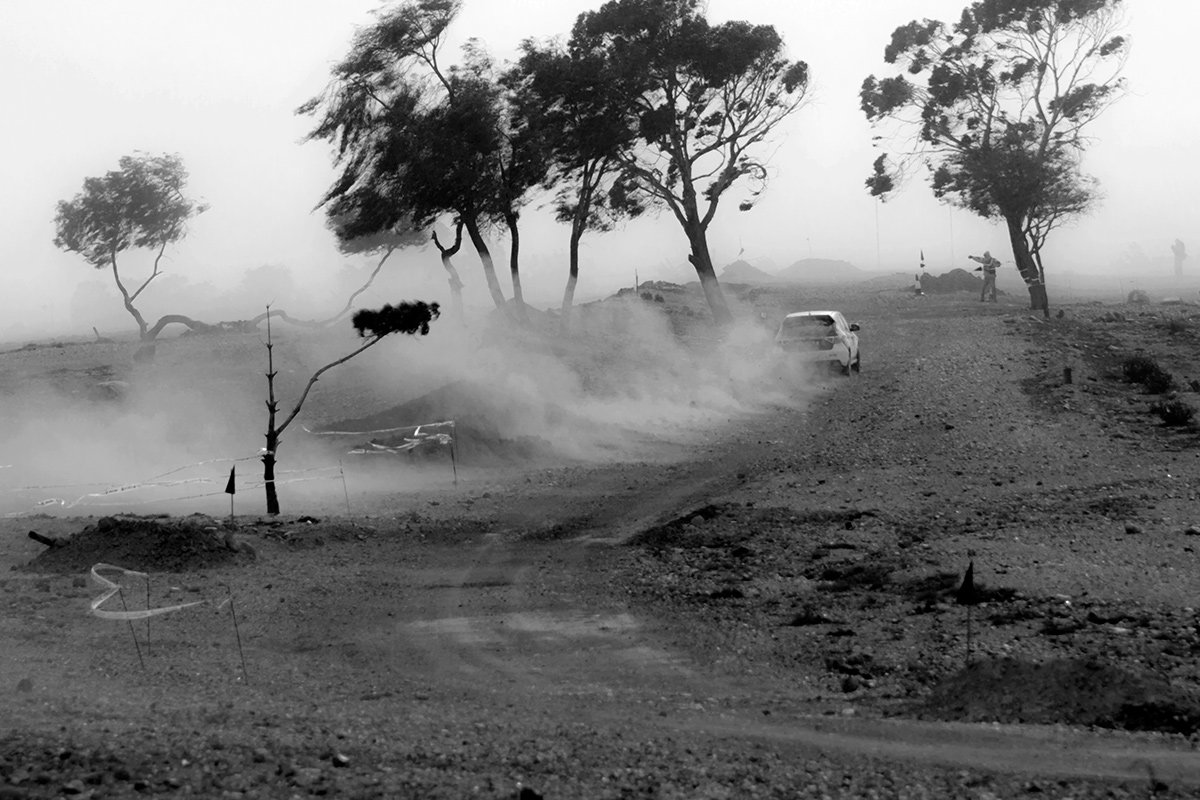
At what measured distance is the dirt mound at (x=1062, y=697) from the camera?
8.59m

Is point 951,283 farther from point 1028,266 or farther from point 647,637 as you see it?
point 647,637

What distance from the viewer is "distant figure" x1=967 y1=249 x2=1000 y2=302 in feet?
184

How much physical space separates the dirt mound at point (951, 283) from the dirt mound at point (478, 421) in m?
44.8

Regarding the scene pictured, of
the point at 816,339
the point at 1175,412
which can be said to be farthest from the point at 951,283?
the point at 1175,412

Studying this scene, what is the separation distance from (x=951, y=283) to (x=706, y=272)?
1146 inches

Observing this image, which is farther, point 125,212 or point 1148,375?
point 125,212

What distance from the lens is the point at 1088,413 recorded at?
24984 mm

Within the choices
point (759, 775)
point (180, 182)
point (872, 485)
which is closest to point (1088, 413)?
point (872, 485)

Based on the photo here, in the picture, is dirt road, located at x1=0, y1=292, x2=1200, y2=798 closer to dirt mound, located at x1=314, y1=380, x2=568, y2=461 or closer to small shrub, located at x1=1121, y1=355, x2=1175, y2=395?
dirt mound, located at x1=314, y1=380, x2=568, y2=461

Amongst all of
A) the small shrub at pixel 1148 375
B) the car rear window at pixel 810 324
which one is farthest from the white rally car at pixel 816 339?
the small shrub at pixel 1148 375

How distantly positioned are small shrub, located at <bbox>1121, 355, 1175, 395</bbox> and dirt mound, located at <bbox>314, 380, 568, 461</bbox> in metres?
12.5

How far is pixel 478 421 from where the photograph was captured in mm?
27375

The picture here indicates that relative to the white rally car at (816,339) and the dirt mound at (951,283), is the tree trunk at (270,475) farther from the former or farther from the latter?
the dirt mound at (951,283)

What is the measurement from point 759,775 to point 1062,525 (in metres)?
8.83
